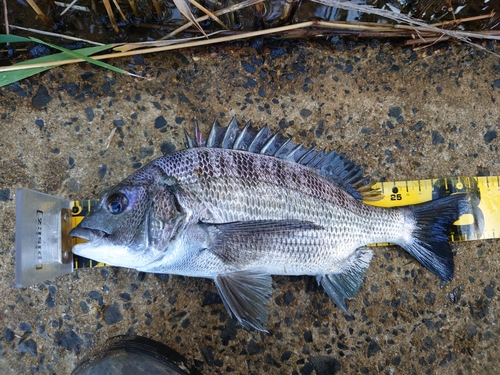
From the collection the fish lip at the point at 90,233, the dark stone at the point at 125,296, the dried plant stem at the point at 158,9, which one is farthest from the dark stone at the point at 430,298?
the dried plant stem at the point at 158,9

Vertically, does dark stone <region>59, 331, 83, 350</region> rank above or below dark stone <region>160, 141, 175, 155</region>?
below

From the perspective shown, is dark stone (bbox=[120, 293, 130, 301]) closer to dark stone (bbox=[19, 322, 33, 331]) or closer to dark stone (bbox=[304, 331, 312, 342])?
dark stone (bbox=[19, 322, 33, 331])

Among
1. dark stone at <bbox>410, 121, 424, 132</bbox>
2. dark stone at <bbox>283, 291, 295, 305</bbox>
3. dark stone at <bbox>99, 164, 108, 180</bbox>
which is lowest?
dark stone at <bbox>283, 291, 295, 305</bbox>

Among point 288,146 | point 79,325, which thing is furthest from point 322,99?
point 79,325

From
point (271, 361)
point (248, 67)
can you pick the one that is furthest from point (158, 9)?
point (271, 361)

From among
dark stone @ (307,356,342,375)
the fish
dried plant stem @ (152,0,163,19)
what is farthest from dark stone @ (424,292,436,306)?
dried plant stem @ (152,0,163,19)

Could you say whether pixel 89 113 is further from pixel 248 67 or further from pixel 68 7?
pixel 248 67
